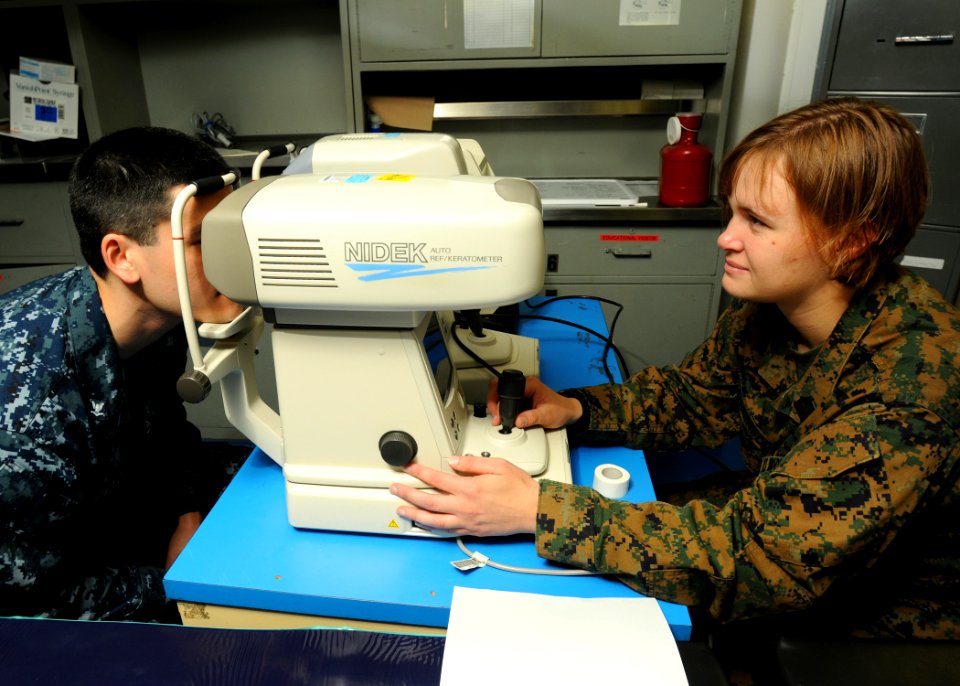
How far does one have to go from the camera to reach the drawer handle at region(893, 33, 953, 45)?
5.92 ft

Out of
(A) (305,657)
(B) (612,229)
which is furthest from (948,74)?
(A) (305,657)

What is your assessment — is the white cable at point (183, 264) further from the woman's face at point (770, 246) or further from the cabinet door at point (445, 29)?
the cabinet door at point (445, 29)

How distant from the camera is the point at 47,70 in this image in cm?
227

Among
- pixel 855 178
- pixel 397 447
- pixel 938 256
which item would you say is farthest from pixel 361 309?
pixel 938 256

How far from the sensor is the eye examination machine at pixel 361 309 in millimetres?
612

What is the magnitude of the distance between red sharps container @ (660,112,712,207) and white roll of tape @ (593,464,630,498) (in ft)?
5.29

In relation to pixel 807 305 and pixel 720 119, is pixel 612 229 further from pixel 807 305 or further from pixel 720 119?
pixel 807 305

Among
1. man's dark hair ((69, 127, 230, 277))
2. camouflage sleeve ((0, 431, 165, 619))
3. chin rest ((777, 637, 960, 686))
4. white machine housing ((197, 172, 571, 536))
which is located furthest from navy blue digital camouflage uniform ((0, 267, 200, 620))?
chin rest ((777, 637, 960, 686))

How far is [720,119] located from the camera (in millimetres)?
2234

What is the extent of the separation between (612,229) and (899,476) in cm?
164

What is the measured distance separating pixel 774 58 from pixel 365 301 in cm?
237

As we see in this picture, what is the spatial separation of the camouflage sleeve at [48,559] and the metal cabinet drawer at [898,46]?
2.37 meters

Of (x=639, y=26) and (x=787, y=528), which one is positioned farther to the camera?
(x=639, y=26)

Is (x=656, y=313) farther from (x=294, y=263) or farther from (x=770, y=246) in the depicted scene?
(x=294, y=263)
